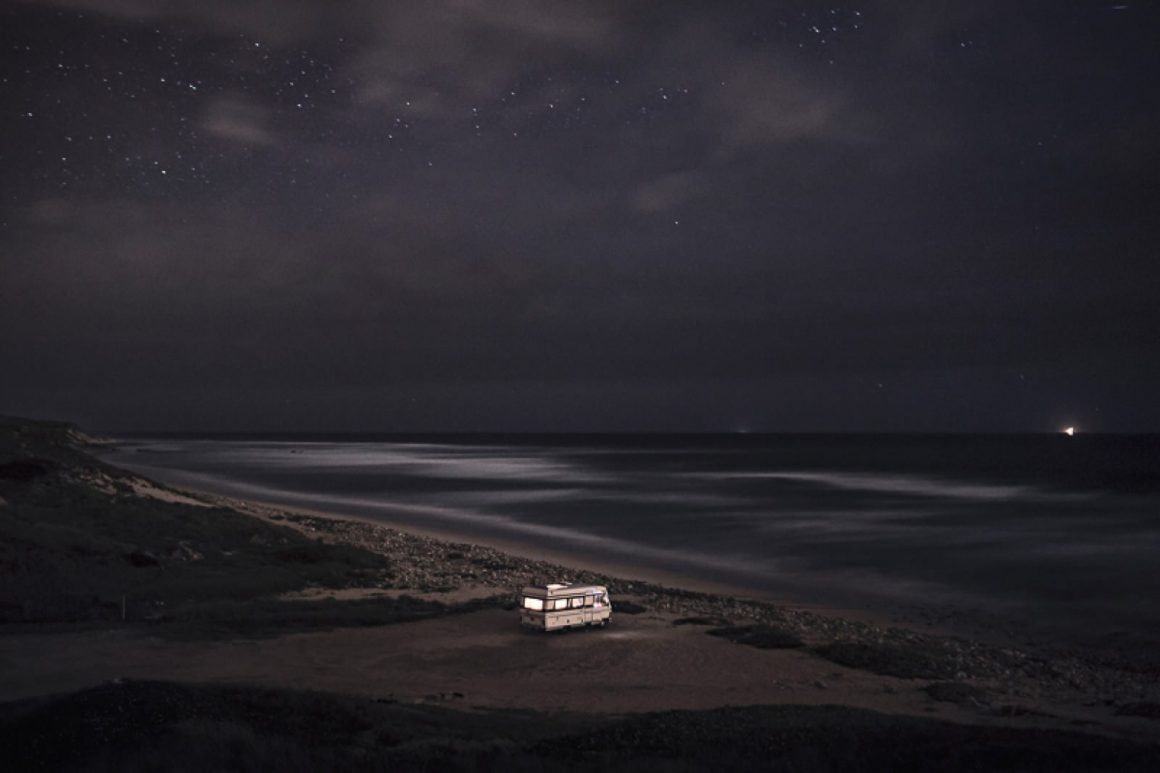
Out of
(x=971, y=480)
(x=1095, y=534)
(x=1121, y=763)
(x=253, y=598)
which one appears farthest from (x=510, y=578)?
(x=971, y=480)

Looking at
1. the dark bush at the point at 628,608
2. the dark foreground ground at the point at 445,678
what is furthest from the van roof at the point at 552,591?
the dark bush at the point at 628,608

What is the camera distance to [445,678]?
1859 cm

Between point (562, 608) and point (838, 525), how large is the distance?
43.7m

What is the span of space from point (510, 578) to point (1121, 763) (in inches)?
946

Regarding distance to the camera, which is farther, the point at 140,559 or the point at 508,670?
the point at 140,559

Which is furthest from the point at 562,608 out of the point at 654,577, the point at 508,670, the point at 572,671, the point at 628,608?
the point at 654,577

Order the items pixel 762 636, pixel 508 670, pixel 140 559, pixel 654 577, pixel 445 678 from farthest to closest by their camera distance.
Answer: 1. pixel 654 577
2. pixel 140 559
3. pixel 762 636
4. pixel 508 670
5. pixel 445 678

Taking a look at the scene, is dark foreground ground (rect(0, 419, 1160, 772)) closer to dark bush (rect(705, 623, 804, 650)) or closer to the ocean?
dark bush (rect(705, 623, 804, 650))

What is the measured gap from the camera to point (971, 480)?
11350 centimetres

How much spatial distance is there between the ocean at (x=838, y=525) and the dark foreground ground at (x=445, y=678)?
9.14 meters

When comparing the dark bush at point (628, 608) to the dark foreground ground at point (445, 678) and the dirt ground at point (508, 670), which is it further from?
the dirt ground at point (508, 670)

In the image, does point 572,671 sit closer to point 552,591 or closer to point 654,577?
point 552,591

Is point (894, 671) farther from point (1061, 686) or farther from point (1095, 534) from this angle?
point (1095, 534)

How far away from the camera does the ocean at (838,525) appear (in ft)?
118
